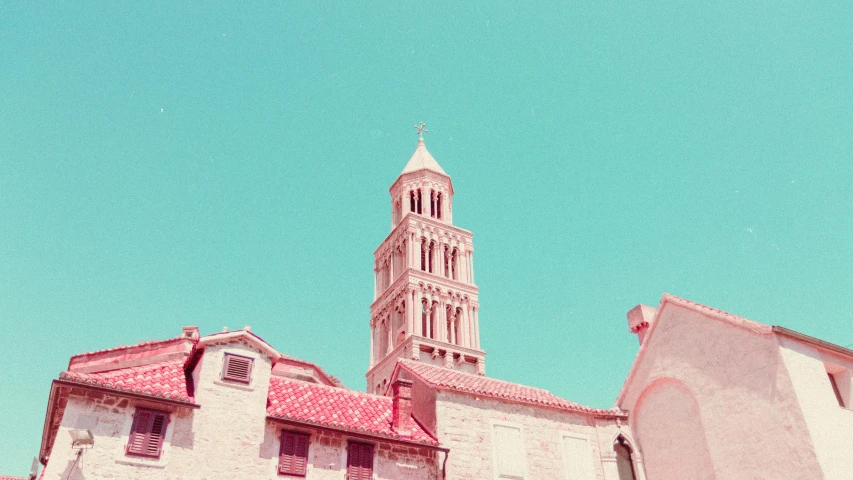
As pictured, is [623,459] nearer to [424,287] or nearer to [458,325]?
[458,325]

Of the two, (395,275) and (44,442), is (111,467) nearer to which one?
(44,442)

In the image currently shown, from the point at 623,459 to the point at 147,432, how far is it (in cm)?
1633

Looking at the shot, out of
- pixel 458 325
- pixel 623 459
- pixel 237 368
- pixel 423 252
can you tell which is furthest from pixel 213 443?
pixel 423 252

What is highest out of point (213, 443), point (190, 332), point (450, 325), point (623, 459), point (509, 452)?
point (450, 325)

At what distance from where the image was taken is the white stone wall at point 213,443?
54.7ft

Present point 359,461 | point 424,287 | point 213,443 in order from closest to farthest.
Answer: point 213,443 → point 359,461 → point 424,287

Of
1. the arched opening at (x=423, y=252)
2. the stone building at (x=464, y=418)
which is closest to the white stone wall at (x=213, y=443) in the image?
the stone building at (x=464, y=418)

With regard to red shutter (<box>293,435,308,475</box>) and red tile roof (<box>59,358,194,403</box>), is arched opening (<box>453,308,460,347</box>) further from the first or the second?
red tile roof (<box>59,358,194,403</box>)

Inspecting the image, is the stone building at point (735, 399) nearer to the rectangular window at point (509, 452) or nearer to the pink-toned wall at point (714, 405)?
the pink-toned wall at point (714, 405)

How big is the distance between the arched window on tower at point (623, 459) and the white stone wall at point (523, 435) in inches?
15.4

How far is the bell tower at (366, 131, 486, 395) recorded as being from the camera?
5556 cm

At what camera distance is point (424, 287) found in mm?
58062

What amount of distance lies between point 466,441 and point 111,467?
419 inches

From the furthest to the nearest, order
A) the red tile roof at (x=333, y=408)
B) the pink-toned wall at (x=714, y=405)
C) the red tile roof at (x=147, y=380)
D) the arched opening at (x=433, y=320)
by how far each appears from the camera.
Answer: the arched opening at (x=433, y=320), the red tile roof at (x=333, y=408), the pink-toned wall at (x=714, y=405), the red tile roof at (x=147, y=380)
